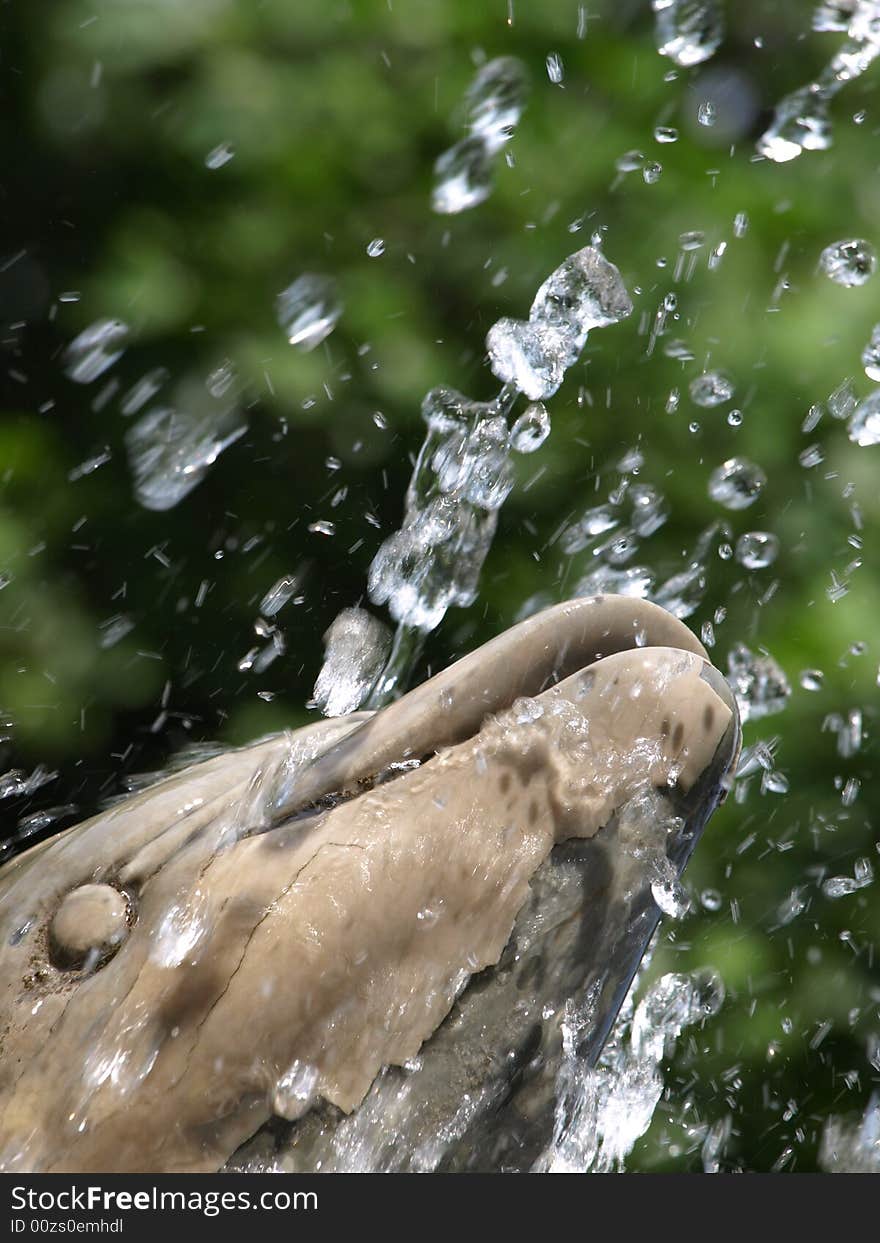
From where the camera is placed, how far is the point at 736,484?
2.33 m

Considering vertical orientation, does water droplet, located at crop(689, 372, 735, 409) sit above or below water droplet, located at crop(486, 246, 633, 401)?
below

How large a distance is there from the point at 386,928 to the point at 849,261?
65.8 inches

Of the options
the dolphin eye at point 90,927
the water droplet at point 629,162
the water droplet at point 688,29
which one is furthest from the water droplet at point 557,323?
the dolphin eye at point 90,927

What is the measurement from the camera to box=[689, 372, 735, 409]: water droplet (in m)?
2.24

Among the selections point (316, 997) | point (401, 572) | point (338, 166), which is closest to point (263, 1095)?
point (316, 997)

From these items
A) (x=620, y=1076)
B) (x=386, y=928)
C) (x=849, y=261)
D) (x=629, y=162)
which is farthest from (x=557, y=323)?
(x=386, y=928)

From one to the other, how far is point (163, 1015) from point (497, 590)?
130 cm

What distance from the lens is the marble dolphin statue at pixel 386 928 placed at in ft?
3.39

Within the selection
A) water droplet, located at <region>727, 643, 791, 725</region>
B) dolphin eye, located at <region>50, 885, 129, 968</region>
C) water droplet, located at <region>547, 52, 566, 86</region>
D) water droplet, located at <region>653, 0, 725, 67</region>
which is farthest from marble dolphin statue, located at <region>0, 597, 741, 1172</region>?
water droplet, located at <region>653, 0, 725, 67</region>

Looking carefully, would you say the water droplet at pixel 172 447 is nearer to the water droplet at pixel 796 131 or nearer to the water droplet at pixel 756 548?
the water droplet at pixel 756 548

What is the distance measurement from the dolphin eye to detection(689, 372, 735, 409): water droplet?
1.45 metres

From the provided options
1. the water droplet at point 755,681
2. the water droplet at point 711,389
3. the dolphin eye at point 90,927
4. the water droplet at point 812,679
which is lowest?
the water droplet at point 812,679

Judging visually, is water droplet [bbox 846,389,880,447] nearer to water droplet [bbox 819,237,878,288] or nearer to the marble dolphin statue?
water droplet [bbox 819,237,878,288]

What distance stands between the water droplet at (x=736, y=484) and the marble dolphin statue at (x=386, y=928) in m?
1.17
